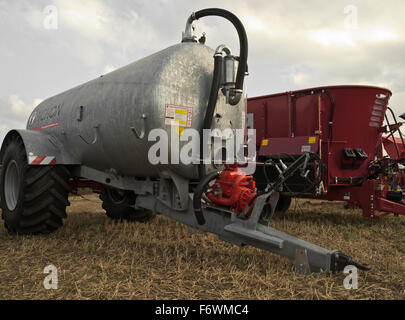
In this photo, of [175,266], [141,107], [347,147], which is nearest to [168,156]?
[141,107]

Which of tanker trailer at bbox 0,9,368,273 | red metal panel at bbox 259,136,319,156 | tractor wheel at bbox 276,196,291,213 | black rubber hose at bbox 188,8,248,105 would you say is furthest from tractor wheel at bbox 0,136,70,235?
tractor wheel at bbox 276,196,291,213

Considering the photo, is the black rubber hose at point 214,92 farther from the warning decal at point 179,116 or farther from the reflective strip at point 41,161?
the reflective strip at point 41,161

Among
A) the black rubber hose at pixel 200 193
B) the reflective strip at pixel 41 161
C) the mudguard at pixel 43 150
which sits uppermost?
the mudguard at pixel 43 150

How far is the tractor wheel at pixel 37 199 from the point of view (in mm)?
4418

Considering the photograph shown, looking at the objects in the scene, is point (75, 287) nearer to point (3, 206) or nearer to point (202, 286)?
point (202, 286)

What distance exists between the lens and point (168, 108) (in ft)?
11.7

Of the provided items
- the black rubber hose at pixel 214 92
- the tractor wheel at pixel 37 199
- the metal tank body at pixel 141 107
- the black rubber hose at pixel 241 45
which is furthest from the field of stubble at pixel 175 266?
the black rubber hose at pixel 241 45

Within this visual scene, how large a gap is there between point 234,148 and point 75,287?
7.56ft

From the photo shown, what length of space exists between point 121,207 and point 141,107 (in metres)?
2.55

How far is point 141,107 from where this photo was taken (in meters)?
3.60

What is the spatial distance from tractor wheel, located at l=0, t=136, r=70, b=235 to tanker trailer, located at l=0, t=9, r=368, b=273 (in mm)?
12

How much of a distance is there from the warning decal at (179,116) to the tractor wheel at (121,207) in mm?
2213

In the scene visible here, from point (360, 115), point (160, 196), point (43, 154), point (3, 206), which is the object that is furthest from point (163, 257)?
point (360, 115)

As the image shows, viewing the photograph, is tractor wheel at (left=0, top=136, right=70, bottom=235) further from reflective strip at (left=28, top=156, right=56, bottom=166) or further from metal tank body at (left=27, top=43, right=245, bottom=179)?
metal tank body at (left=27, top=43, right=245, bottom=179)
